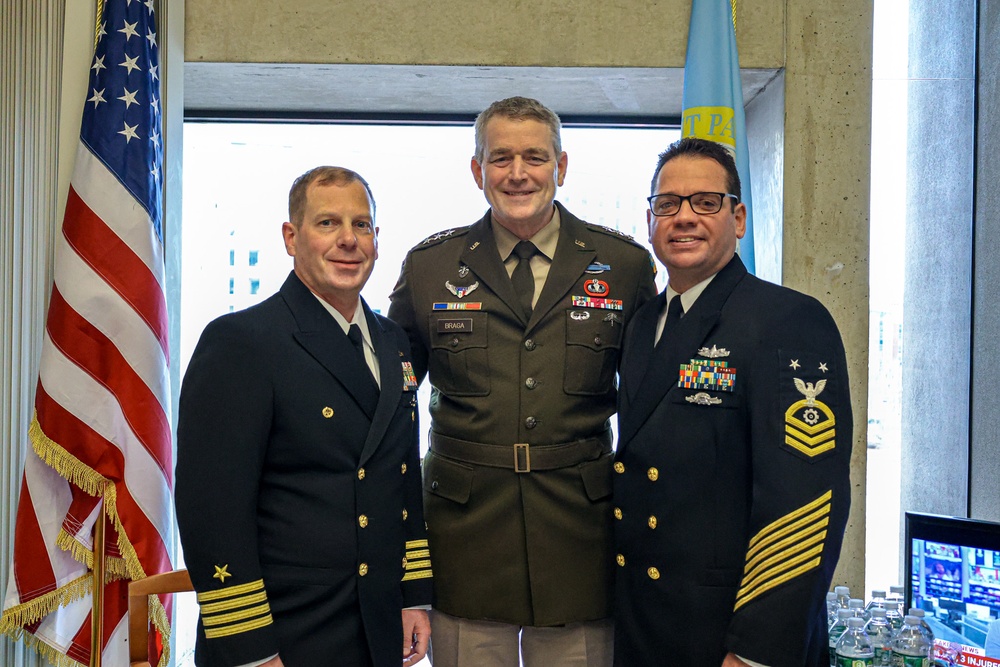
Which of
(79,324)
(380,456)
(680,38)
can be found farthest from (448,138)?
(380,456)

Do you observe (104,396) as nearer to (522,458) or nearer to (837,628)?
(522,458)

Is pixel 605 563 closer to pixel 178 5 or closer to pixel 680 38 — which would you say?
pixel 680 38

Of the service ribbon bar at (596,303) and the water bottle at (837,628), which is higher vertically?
the service ribbon bar at (596,303)

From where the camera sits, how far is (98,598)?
2.37 meters

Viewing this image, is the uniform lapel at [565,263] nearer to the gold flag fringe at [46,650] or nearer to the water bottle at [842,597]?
the water bottle at [842,597]

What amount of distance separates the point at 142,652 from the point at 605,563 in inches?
41.7

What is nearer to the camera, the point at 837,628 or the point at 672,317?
the point at 672,317

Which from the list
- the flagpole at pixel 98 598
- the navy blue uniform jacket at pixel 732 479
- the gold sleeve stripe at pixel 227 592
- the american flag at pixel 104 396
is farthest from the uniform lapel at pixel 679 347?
the flagpole at pixel 98 598

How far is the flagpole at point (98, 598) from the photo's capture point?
7.74 ft

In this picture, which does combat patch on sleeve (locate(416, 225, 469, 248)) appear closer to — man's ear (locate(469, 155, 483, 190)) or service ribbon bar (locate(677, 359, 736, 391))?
man's ear (locate(469, 155, 483, 190))

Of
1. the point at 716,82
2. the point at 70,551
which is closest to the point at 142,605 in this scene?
the point at 70,551

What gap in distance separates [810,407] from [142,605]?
4.95 ft

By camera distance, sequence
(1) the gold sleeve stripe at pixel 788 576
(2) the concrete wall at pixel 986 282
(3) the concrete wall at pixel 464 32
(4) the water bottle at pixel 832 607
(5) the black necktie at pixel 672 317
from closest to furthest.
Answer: (1) the gold sleeve stripe at pixel 788 576, (5) the black necktie at pixel 672 317, (4) the water bottle at pixel 832 607, (3) the concrete wall at pixel 464 32, (2) the concrete wall at pixel 986 282

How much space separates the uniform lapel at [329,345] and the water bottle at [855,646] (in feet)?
4.45
